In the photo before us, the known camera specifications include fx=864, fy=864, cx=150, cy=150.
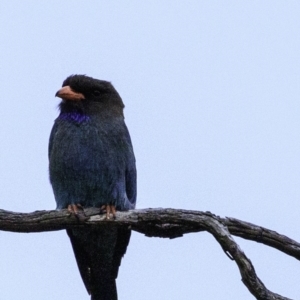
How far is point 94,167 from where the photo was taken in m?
8.53

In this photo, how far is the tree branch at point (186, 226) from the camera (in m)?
6.67

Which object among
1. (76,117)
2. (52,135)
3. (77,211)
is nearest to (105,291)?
(77,211)

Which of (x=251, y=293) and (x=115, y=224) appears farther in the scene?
(x=115, y=224)

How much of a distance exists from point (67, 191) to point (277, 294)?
8.55 ft

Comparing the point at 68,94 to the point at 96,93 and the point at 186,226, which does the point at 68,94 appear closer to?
the point at 96,93

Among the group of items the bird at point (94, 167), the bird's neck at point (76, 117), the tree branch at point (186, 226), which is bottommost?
the tree branch at point (186, 226)

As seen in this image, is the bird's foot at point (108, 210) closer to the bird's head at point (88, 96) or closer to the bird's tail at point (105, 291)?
the bird's tail at point (105, 291)

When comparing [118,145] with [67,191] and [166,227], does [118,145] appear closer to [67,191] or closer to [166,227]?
[67,191]

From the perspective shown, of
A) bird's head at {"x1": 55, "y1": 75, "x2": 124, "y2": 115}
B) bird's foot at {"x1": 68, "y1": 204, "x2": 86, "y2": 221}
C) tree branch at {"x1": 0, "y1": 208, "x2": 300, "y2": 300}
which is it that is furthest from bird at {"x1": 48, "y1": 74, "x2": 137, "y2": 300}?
tree branch at {"x1": 0, "y1": 208, "x2": 300, "y2": 300}

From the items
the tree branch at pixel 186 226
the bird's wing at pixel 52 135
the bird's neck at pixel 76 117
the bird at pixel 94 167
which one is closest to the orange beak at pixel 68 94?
the bird at pixel 94 167

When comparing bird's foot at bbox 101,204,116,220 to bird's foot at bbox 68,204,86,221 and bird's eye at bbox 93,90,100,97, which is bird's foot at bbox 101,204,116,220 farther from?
bird's eye at bbox 93,90,100,97

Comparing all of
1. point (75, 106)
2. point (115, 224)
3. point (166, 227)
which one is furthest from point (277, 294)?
point (75, 106)

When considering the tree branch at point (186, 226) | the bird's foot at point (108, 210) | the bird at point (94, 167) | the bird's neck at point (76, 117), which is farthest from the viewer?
the bird's neck at point (76, 117)

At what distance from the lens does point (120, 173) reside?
8.65 m
